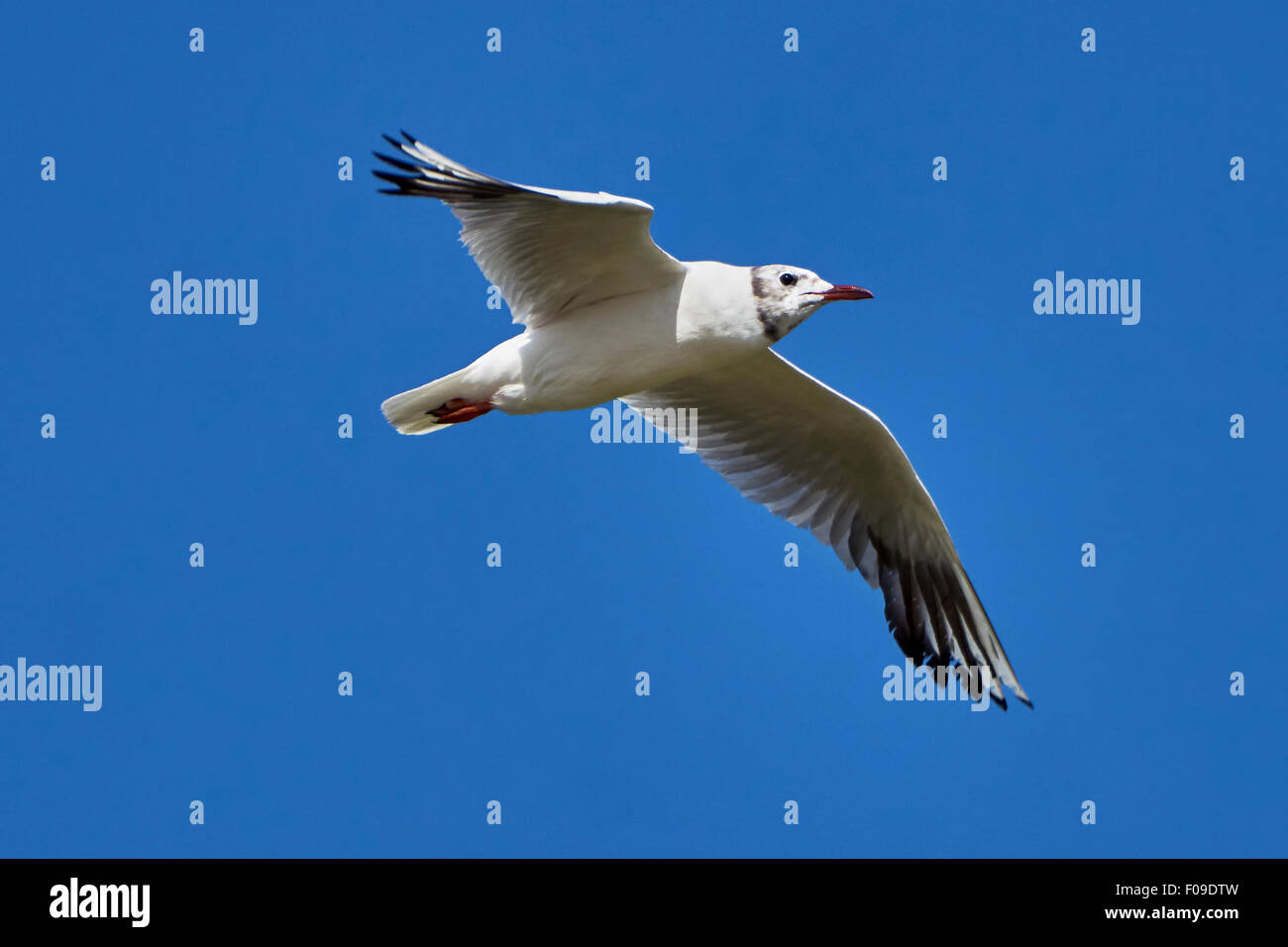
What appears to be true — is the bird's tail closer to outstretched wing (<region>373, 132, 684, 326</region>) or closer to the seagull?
the seagull

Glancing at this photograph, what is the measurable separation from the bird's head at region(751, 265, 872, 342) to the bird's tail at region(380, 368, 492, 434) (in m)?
1.36

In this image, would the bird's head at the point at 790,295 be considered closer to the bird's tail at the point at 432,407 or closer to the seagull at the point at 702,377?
the seagull at the point at 702,377

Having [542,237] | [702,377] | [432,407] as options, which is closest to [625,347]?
[542,237]

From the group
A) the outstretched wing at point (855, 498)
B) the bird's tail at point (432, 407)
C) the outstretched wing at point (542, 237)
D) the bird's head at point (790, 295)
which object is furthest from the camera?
the outstretched wing at point (855, 498)

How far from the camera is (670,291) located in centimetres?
770

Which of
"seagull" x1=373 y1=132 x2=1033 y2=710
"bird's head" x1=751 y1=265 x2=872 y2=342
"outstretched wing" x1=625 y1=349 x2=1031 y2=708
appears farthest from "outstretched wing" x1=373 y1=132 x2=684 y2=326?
"outstretched wing" x1=625 y1=349 x2=1031 y2=708

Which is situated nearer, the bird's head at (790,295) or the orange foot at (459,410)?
the bird's head at (790,295)

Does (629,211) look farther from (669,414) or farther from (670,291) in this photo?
(669,414)

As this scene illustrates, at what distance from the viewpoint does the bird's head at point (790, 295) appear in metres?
7.42

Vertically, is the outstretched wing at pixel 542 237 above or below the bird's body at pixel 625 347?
above

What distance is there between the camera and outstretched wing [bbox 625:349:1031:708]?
29.5ft

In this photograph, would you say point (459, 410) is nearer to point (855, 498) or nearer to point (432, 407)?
point (432, 407)

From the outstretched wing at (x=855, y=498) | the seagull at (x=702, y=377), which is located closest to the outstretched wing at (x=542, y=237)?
the seagull at (x=702, y=377)

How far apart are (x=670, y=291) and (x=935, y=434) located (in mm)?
2610
